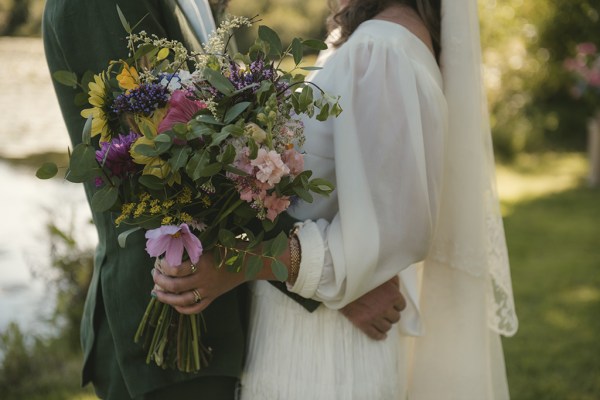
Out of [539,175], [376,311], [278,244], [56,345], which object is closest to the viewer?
[278,244]

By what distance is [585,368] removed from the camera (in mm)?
4352

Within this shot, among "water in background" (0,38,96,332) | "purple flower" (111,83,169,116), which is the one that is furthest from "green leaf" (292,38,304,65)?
"water in background" (0,38,96,332)

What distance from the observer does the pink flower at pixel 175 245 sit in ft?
4.99

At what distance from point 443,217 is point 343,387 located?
2.06 feet

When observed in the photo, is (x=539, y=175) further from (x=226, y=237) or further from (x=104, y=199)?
(x=104, y=199)

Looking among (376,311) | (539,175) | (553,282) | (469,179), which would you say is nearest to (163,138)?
(376,311)

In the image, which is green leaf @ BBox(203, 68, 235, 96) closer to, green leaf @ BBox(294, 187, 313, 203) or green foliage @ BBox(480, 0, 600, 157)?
green leaf @ BBox(294, 187, 313, 203)

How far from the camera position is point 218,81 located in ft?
4.76

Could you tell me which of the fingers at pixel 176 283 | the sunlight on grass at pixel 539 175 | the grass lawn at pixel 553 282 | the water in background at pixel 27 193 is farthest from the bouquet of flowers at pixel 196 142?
the sunlight on grass at pixel 539 175

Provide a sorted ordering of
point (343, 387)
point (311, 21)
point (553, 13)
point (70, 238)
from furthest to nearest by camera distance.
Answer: point (311, 21) → point (553, 13) → point (70, 238) → point (343, 387)

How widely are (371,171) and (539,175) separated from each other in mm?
8015

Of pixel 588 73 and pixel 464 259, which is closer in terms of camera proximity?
pixel 464 259

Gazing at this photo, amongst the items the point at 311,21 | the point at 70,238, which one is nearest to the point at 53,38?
the point at 70,238

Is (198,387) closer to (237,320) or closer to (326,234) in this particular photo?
(237,320)
